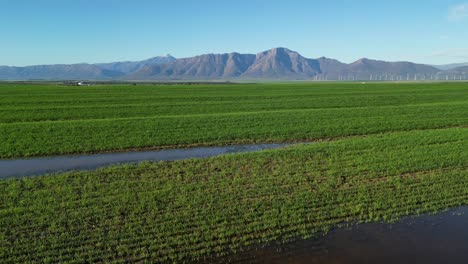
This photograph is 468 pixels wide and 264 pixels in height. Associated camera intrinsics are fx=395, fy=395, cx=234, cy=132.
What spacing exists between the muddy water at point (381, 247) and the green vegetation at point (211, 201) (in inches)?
25.4

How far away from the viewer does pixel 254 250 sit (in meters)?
12.3

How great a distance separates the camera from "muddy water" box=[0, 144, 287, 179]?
21656 mm

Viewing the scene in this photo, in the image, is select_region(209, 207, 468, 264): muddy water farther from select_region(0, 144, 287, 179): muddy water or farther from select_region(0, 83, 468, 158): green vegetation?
select_region(0, 83, 468, 158): green vegetation

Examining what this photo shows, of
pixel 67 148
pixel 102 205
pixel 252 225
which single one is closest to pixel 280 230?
pixel 252 225

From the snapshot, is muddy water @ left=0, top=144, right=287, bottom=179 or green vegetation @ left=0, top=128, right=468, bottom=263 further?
muddy water @ left=0, top=144, right=287, bottom=179

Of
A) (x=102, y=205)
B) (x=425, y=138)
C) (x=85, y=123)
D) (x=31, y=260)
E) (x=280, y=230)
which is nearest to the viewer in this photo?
(x=31, y=260)

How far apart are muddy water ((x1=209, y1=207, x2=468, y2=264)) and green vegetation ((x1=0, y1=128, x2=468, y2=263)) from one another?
2.12 feet

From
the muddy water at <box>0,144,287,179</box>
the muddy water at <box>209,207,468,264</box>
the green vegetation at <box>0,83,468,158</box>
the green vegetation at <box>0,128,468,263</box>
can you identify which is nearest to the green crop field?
the green vegetation at <box>0,128,468,263</box>

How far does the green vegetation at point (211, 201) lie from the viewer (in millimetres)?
12531

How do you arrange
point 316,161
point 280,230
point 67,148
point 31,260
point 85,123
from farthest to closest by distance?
point 85,123
point 67,148
point 316,161
point 280,230
point 31,260

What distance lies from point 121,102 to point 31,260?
4551cm

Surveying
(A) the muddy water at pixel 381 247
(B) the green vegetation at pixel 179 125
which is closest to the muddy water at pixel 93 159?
(B) the green vegetation at pixel 179 125

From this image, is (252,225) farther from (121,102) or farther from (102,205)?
(121,102)

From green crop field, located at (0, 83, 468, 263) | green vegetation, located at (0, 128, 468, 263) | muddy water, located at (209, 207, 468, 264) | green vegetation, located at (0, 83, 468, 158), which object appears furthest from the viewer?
green vegetation, located at (0, 83, 468, 158)
